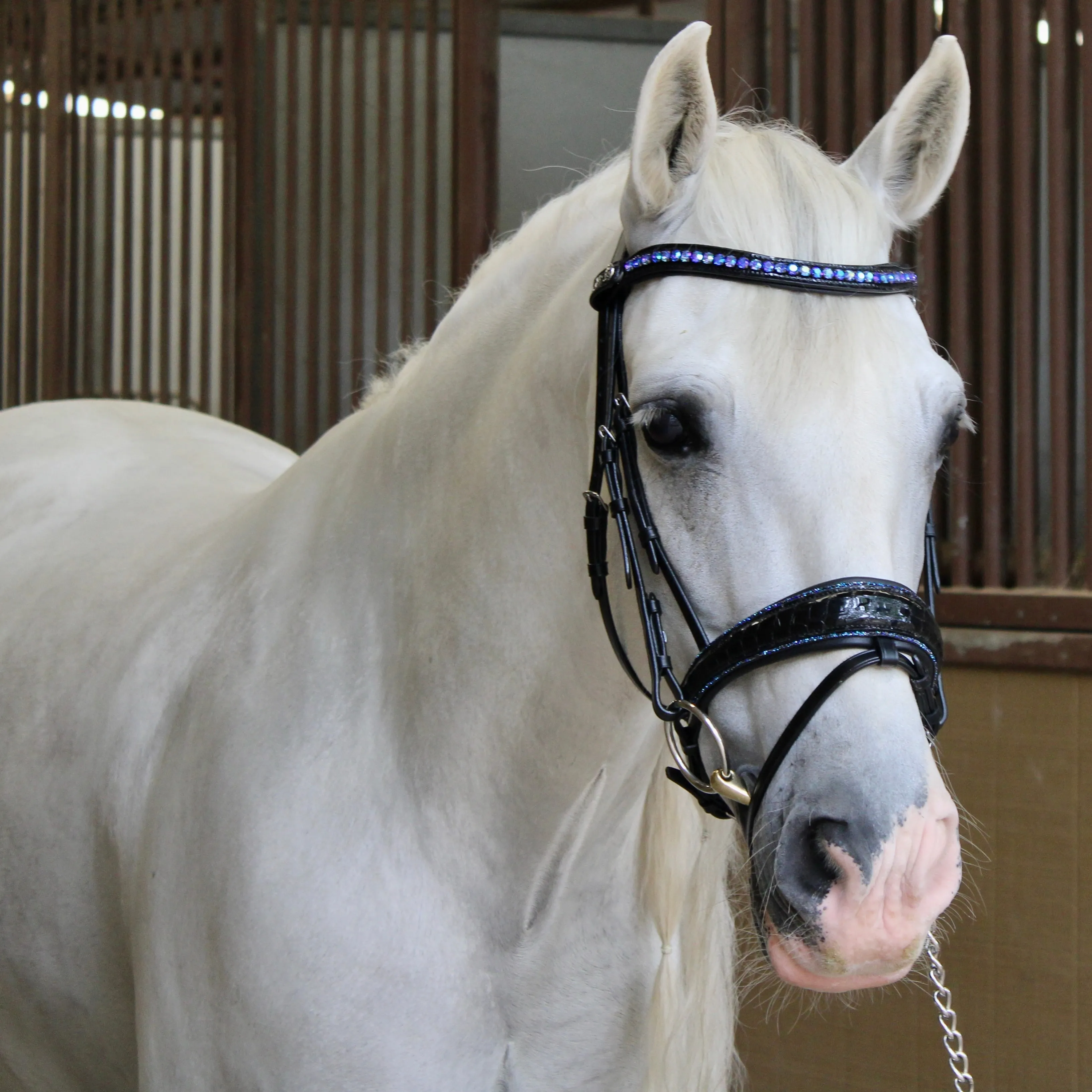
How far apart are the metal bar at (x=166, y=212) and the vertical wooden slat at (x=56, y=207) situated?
13.0 inches

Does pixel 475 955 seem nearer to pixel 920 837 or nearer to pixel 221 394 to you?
pixel 920 837

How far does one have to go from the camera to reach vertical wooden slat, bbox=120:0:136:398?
3.58 m

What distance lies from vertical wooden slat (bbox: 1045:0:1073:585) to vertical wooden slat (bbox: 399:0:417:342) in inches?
59.8

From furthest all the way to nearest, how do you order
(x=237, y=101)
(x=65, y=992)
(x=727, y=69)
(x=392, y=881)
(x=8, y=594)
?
(x=237, y=101) < (x=727, y=69) < (x=8, y=594) < (x=65, y=992) < (x=392, y=881)

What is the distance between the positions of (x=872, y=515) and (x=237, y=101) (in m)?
2.90

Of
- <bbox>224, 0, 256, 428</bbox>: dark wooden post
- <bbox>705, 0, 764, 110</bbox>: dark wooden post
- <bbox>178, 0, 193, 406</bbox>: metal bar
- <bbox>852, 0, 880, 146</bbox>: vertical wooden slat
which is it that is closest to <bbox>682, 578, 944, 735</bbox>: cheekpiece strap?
<bbox>852, 0, 880, 146</bbox>: vertical wooden slat

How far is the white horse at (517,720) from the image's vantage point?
0.92 metres

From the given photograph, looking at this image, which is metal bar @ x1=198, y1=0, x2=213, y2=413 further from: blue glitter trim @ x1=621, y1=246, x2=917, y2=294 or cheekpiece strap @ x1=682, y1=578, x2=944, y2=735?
cheekpiece strap @ x1=682, y1=578, x2=944, y2=735

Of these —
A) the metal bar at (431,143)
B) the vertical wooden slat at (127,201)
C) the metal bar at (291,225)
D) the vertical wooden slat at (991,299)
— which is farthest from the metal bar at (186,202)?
the vertical wooden slat at (991,299)

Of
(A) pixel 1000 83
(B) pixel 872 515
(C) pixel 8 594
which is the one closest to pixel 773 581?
(B) pixel 872 515

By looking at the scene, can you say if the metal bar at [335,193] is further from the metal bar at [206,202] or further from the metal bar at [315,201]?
the metal bar at [206,202]

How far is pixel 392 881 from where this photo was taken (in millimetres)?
1158

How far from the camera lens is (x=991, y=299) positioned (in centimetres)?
215

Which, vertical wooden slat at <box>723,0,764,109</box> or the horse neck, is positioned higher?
vertical wooden slat at <box>723,0,764,109</box>
